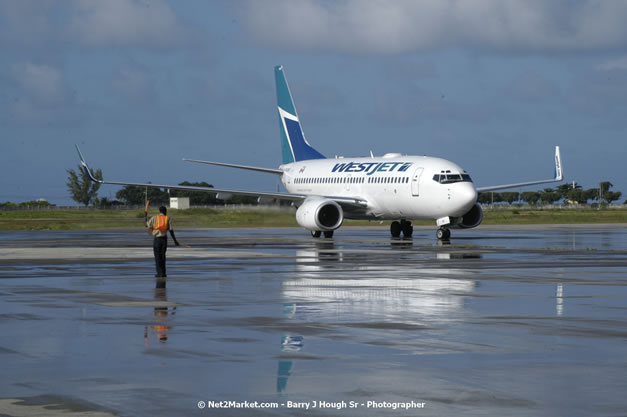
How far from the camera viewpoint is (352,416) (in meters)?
7.73

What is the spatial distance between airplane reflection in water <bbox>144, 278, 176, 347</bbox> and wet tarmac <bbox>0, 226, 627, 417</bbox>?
0.04 metres

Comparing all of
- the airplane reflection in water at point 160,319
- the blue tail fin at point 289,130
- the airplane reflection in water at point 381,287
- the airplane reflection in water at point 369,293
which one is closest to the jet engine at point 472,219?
the blue tail fin at point 289,130

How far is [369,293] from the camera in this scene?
1809 centimetres

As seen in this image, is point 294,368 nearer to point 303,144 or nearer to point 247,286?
point 247,286

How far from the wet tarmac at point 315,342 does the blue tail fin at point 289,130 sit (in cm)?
3365

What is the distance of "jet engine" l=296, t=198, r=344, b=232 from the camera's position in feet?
150

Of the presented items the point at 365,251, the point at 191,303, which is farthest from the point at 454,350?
the point at 365,251

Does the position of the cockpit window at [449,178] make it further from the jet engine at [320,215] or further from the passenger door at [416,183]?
the jet engine at [320,215]

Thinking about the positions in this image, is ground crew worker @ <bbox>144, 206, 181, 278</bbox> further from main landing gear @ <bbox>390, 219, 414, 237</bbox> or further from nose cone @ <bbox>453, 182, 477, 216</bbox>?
main landing gear @ <bbox>390, 219, 414, 237</bbox>

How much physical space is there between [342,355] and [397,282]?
9.93 m

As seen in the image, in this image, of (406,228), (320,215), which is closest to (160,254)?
(320,215)

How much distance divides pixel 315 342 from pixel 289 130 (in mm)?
47071

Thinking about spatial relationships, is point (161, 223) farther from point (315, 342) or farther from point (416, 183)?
point (416, 183)

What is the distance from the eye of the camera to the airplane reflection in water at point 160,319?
12289 mm
